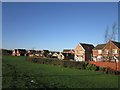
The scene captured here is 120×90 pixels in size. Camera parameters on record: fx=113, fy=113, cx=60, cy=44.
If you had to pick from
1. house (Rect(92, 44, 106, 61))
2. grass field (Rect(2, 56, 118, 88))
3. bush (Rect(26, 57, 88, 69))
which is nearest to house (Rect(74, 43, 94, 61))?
house (Rect(92, 44, 106, 61))

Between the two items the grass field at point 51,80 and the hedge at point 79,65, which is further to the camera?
the hedge at point 79,65

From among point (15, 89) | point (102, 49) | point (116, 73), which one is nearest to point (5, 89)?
point (15, 89)

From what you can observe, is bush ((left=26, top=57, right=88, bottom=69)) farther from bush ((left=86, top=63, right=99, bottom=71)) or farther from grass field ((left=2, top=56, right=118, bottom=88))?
grass field ((left=2, top=56, right=118, bottom=88))

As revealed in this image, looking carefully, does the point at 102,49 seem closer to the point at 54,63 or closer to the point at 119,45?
the point at 119,45

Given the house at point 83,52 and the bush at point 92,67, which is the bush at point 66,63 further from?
the house at point 83,52

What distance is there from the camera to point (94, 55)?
4359 cm

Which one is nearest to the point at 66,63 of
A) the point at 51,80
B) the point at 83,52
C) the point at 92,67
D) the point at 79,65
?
the point at 79,65

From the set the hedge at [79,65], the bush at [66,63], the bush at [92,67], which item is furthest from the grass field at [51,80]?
the bush at [66,63]

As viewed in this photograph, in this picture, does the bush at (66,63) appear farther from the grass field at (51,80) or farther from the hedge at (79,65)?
the grass field at (51,80)

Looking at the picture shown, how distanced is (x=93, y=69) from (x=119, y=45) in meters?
23.9

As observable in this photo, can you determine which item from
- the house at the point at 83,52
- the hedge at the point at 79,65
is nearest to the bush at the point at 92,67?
the hedge at the point at 79,65

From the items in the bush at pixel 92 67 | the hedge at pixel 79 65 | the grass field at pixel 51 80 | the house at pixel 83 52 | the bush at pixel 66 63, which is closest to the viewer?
the grass field at pixel 51 80

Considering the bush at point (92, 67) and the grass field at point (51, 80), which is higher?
the grass field at point (51, 80)

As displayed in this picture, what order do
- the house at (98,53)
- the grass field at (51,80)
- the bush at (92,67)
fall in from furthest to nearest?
1. the house at (98,53)
2. the bush at (92,67)
3. the grass field at (51,80)
